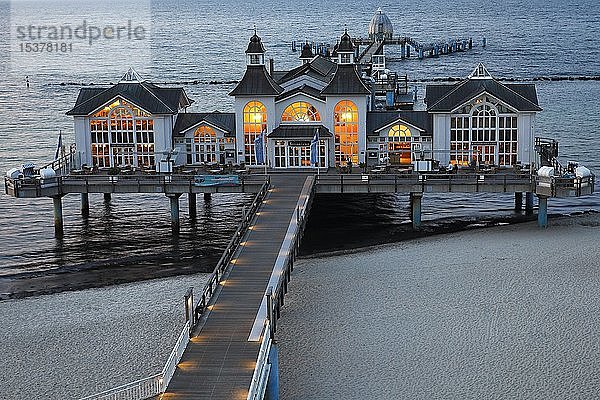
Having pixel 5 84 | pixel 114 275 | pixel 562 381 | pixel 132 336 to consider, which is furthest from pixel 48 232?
pixel 5 84

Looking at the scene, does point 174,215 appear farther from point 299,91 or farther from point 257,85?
point 299,91

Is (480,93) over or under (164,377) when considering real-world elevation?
over

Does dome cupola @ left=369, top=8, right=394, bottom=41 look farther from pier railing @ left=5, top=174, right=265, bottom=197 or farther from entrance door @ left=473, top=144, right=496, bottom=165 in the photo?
pier railing @ left=5, top=174, right=265, bottom=197

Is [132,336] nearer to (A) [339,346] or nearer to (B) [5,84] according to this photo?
(A) [339,346]

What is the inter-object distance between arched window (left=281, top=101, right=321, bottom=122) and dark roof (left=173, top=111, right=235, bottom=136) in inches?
112

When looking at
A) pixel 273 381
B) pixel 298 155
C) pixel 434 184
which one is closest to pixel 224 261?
pixel 273 381

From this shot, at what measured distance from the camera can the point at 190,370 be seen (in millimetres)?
26812

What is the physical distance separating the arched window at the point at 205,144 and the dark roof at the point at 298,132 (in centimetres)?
337

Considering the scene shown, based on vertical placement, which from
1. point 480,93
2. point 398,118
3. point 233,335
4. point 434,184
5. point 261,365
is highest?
point 480,93

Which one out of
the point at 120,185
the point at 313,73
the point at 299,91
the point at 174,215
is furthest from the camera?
the point at 313,73

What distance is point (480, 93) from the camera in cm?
5131

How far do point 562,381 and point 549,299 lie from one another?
23.5 ft

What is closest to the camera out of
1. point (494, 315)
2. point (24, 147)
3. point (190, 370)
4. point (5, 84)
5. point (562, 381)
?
point (190, 370)

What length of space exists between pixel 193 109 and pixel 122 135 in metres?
37.1
